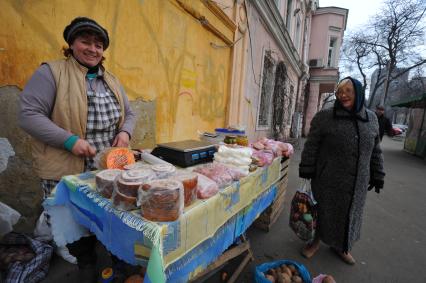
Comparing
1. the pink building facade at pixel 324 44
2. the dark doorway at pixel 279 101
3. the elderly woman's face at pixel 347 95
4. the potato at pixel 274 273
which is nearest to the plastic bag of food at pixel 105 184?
the potato at pixel 274 273

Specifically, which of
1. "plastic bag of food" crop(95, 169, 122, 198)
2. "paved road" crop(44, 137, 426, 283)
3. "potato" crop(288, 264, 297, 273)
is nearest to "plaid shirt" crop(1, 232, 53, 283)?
"paved road" crop(44, 137, 426, 283)

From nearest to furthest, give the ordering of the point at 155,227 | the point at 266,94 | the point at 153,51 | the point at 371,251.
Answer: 1. the point at 155,227
2. the point at 371,251
3. the point at 153,51
4. the point at 266,94

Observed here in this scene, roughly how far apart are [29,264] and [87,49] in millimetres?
1694

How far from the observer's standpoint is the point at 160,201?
3.36 ft

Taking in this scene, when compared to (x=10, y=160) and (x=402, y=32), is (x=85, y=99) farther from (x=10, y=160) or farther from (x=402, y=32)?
(x=402, y=32)

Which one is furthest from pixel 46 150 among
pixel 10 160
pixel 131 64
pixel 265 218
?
pixel 265 218

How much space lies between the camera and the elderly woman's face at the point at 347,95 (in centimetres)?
231

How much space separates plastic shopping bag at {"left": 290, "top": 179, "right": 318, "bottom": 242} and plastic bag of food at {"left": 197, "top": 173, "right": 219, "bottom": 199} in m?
1.62

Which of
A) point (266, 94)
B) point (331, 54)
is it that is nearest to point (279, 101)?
point (266, 94)

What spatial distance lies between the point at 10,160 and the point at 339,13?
20020 mm

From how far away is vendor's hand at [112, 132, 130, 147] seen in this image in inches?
71.4

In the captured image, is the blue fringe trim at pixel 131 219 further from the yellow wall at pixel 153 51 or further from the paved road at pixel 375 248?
the paved road at pixel 375 248

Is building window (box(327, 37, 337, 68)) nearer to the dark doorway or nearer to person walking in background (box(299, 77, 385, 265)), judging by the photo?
the dark doorway

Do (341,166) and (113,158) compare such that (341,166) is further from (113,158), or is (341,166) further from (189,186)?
(113,158)
